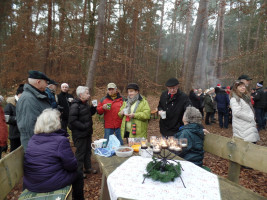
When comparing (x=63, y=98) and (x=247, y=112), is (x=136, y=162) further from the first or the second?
(x=63, y=98)

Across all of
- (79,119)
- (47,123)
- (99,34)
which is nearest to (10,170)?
(47,123)

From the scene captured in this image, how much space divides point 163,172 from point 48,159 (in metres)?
1.41

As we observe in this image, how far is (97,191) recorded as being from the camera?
3.37 m

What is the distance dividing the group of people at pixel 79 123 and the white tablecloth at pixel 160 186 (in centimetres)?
62

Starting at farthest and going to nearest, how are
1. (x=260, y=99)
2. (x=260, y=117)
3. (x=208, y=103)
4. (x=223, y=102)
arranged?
1. (x=208, y=103)
2. (x=223, y=102)
3. (x=260, y=117)
4. (x=260, y=99)

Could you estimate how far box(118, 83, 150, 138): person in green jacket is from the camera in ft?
12.1

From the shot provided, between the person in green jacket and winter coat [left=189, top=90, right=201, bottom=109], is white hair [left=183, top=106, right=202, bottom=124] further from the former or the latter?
winter coat [left=189, top=90, right=201, bottom=109]

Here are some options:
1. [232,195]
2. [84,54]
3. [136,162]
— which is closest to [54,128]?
[136,162]

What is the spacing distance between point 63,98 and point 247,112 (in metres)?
5.10

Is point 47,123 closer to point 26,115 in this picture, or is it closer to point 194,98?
point 26,115

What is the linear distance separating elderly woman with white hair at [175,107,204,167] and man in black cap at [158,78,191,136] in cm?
91

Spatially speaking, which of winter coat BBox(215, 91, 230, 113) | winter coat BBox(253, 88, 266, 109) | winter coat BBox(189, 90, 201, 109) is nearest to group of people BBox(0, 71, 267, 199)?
winter coat BBox(215, 91, 230, 113)

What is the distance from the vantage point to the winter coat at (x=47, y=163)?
2070 millimetres

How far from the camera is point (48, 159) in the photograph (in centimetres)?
208
